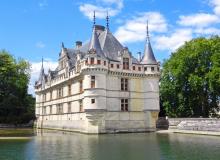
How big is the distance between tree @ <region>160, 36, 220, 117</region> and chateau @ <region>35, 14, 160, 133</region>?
570 centimetres

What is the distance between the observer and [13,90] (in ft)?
166

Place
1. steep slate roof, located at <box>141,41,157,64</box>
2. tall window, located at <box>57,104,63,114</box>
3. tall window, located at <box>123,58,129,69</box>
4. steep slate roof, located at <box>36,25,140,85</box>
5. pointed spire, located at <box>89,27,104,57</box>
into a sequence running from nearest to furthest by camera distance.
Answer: pointed spire, located at <box>89,27,104,57</box>
steep slate roof, located at <box>36,25,140,85</box>
tall window, located at <box>123,58,129,69</box>
steep slate roof, located at <box>141,41,157,64</box>
tall window, located at <box>57,104,63,114</box>

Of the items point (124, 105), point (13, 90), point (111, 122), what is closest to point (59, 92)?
point (13, 90)

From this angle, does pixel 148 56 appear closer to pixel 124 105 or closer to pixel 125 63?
pixel 125 63

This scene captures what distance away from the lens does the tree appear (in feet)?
127

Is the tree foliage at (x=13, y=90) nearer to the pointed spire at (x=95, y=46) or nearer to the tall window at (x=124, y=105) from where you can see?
the pointed spire at (x=95, y=46)

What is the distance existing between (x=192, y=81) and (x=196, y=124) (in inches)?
293

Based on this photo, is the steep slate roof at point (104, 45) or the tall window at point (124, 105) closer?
the steep slate roof at point (104, 45)

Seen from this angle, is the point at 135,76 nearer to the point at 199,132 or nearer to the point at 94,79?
the point at 94,79

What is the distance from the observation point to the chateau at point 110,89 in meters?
32.8

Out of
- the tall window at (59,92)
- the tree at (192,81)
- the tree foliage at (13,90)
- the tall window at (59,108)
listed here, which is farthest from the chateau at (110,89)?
the tree foliage at (13,90)

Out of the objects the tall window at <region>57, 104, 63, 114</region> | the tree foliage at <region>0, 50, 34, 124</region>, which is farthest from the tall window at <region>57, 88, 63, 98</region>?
the tree foliage at <region>0, 50, 34, 124</region>

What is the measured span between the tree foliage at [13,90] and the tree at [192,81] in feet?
70.9

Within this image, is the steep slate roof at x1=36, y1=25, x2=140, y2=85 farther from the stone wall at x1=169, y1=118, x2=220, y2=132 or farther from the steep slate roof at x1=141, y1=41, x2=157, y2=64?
the stone wall at x1=169, y1=118, x2=220, y2=132
